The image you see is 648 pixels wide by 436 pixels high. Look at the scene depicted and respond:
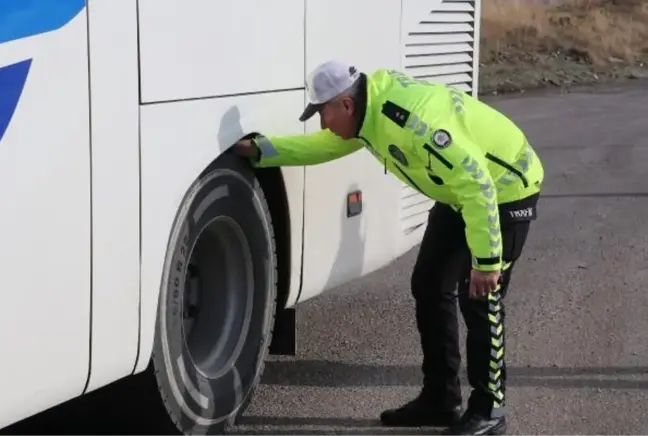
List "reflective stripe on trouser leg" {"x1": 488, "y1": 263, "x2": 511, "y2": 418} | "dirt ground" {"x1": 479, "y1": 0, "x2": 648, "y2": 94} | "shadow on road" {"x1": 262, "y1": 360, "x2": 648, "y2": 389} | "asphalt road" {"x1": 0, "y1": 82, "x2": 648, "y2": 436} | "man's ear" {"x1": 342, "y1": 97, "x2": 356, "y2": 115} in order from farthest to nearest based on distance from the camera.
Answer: "dirt ground" {"x1": 479, "y1": 0, "x2": 648, "y2": 94}
"shadow on road" {"x1": 262, "y1": 360, "x2": 648, "y2": 389}
"asphalt road" {"x1": 0, "y1": 82, "x2": 648, "y2": 436}
"reflective stripe on trouser leg" {"x1": 488, "y1": 263, "x2": 511, "y2": 418}
"man's ear" {"x1": 342, "y1": 97, "x2": 356, "y2": 115}

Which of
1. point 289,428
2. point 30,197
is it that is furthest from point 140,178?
point 289,428

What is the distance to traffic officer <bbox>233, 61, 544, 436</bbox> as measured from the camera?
13.1 feet

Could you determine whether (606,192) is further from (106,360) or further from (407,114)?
(106,360)

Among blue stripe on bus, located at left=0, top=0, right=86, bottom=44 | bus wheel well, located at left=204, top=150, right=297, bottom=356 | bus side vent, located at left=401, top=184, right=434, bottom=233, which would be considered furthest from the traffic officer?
blue stripe on bus, located at left=0, top=0, right=86, bottom=44

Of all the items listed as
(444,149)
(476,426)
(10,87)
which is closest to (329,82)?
(444,149)

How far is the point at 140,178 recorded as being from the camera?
135 inches

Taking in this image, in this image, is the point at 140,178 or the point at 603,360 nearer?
the point at 140,178

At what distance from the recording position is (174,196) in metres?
3.68

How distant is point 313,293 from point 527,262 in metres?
3.19

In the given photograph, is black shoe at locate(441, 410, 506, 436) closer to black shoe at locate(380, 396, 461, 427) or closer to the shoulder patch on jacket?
black shoe at locate(380, 396, 461, 427)

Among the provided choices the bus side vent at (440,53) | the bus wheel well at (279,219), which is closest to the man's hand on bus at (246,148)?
the bus wheel well at (279,219)

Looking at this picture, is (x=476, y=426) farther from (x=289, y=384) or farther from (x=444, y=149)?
(x=444, y=149)

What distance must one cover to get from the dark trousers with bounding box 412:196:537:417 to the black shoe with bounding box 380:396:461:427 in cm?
3

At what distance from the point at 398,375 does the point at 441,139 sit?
182cm
